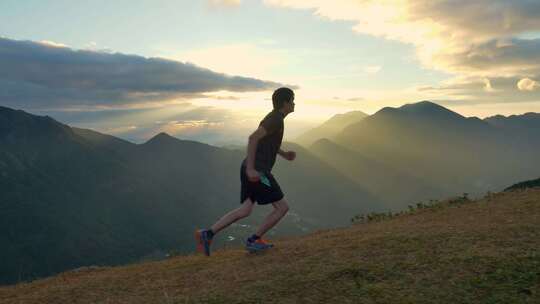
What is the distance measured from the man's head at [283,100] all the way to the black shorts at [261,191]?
3.99 ft

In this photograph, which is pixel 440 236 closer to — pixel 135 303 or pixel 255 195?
pixel 255 195

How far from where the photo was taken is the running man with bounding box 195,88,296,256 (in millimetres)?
7734

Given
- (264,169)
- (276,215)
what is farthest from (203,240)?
(264,169)

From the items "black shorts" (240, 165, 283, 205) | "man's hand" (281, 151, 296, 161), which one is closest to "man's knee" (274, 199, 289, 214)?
"black shorts" (240, 165, 283, 205)

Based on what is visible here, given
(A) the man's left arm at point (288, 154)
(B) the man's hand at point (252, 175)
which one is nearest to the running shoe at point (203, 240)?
(B) the man's hand at point (252, 175)

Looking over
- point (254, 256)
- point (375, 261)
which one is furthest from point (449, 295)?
point (254, 256)

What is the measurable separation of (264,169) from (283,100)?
129 cm

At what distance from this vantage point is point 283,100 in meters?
8.12

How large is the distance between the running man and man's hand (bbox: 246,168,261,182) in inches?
2.3

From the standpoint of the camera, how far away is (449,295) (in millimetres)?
4883

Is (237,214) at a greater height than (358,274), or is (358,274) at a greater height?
(237,214)

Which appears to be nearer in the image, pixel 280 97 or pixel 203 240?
pixel 280 97

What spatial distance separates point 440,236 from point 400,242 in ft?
2.27

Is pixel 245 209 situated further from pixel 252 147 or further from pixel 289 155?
pixel 289 155
